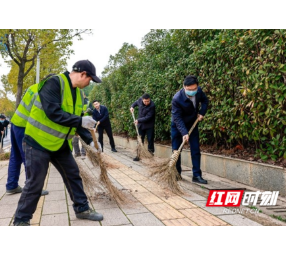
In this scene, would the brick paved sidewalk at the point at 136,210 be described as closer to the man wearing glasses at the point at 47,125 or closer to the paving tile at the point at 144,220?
the paving tile at the point at 144,220

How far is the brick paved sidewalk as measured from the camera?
10.1ft

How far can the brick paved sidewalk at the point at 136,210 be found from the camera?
10.1ft

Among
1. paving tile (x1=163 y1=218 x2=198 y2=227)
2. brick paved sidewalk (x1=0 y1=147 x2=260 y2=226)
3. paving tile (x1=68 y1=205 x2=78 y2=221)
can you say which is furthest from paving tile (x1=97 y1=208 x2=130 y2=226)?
paving tile (x1=163 y1=218 x2=198 y2=227)

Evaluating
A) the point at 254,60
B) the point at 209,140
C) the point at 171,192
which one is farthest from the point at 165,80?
the point at 171,192

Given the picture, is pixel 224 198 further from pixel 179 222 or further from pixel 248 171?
pixel 179 222

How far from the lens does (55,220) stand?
3160 mm

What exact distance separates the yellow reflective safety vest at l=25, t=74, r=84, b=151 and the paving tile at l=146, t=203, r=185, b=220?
142 cm

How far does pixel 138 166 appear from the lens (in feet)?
22.3

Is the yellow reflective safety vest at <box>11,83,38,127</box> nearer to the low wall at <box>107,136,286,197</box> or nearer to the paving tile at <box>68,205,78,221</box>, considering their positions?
the paving tile at <box>68,205,78,221</box>

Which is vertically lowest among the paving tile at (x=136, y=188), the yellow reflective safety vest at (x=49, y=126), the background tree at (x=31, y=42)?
the paving tile at (x=136, y=188)

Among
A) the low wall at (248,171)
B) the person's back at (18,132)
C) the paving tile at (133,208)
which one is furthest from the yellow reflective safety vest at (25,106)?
the low wall at (248,171)

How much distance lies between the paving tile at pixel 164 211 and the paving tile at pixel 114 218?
389 millimetres

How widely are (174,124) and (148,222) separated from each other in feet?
8.57

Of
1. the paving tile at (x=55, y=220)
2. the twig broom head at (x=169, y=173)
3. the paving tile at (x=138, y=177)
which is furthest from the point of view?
the paving tile at (x=138, y=177)
